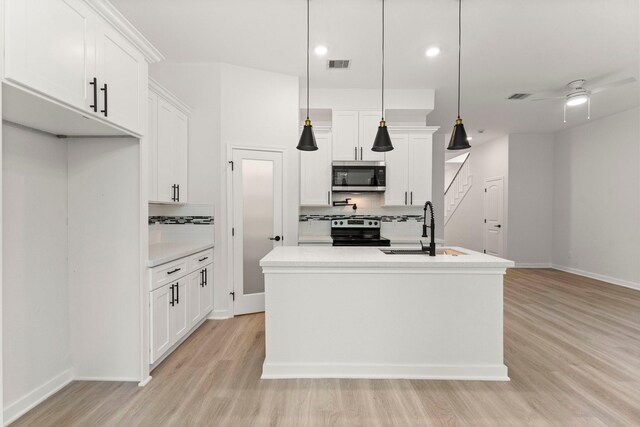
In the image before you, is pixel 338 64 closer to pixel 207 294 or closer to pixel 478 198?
pixel 207 294

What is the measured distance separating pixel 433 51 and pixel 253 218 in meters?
2.93

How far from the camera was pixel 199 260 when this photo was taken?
3.52m

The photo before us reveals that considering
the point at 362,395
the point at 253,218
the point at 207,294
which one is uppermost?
the point at 253,218

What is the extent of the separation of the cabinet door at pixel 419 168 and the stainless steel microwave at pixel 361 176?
46 centimetres

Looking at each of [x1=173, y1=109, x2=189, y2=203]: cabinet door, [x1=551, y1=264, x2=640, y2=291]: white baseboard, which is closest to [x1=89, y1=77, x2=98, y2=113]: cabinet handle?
[x1=173, y1=109, x2=189, y2=203]: cabinet door

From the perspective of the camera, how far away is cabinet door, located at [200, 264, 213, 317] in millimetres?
3611

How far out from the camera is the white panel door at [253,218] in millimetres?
4031

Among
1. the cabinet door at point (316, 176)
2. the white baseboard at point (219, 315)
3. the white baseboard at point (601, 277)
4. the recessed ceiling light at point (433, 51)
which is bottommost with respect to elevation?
the white baseboard at point (219, 315)

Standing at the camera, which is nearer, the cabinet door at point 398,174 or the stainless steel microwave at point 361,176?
the stainless steel microwave at point 361,176

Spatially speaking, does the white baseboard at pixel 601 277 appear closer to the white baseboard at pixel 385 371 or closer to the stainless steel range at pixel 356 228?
the stainless steel range at pixel 356 228

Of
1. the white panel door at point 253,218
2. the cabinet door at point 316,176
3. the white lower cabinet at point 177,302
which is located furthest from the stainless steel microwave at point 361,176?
the white lower cabinet at point 177,302

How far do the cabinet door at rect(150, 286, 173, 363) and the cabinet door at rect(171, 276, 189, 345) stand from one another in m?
0.07

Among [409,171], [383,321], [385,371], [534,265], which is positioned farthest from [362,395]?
[534,265]

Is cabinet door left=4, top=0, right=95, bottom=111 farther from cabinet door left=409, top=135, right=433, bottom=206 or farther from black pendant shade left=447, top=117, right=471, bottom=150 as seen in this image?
cabinet door left=409, top=135, right=433, bottom=206
